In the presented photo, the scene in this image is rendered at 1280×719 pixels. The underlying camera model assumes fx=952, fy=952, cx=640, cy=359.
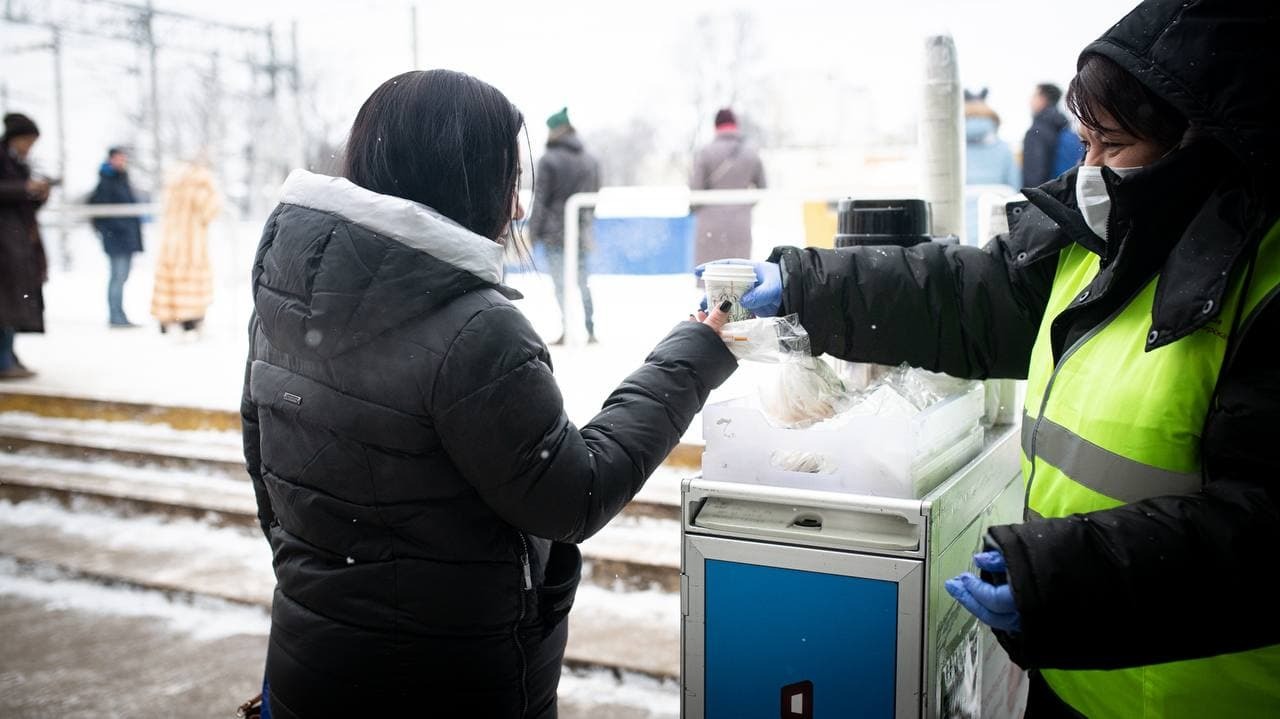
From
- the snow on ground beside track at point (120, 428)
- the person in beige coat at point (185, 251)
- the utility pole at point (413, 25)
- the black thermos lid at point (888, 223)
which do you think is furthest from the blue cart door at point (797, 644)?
the person in beige coat at point (185, 251)

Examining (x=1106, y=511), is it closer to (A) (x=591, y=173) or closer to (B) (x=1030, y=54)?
(A) (x=591, y=173)

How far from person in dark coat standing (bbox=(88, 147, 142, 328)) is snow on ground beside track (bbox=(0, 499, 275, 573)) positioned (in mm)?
4581

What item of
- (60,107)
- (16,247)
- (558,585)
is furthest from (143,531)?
(60,107)

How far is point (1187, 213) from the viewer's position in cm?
129

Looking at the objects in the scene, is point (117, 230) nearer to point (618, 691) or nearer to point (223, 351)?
point (223, 351)

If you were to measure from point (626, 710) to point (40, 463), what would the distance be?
4.19 m

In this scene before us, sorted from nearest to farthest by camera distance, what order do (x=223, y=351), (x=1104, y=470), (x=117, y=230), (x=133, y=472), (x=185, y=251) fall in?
(x=1104, y=470)
(x=133, y=472)
(x=223, y=351)
(x=185, y=251)
(x=117, y=230)

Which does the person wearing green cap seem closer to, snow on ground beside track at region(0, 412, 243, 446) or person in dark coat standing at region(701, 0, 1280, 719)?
snow on ground beside track at region(0, 412, 243, 446)

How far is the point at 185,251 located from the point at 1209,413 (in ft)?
27.9

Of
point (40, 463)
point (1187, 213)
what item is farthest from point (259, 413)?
point (40, 463)

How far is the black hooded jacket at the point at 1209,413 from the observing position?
1.11m

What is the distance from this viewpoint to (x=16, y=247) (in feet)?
22.2

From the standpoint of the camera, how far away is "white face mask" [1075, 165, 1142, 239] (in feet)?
4.70

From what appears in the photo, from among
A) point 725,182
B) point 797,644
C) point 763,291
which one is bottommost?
point 797,644
